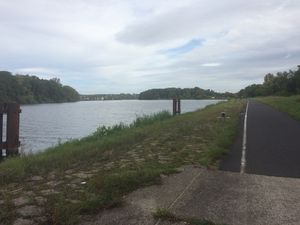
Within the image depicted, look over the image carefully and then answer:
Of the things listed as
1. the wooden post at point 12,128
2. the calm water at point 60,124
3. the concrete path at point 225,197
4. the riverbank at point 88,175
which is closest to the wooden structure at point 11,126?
the wooden post at point 12,128

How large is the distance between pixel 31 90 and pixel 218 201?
9724 centimetres

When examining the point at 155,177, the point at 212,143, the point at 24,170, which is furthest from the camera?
the point at 212,143

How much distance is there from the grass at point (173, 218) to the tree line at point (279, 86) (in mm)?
73499

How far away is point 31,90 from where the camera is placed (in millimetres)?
97938

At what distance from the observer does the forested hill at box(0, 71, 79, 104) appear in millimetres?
70519

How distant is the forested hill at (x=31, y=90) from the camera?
70519 mm

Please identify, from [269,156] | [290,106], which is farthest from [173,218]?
[290,106]

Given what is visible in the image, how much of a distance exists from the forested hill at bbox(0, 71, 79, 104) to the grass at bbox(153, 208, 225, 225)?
2197 inches

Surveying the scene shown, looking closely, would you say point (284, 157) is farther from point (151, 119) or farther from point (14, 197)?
point (151, 119)

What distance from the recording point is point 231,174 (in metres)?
7.75

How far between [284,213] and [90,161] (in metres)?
5.14

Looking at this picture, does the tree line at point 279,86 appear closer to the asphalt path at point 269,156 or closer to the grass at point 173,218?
the asphalt path at point 269,156

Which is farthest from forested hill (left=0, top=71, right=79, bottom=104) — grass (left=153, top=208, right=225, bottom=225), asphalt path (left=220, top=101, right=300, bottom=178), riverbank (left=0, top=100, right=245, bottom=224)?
grass (left=153, top=208, right=225, bottom=225)

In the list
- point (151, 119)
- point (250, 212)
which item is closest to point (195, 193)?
point (250, 212)
